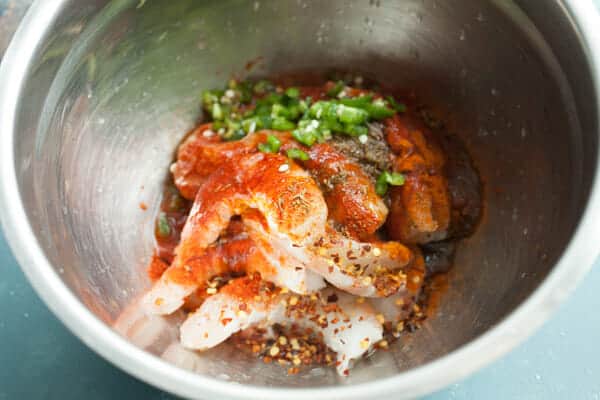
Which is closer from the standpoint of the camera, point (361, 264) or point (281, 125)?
point (361, 264)

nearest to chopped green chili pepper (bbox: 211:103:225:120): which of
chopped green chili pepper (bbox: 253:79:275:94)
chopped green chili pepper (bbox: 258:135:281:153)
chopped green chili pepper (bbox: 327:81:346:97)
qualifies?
chopped green chili pepper (bbox: 253:79:275:94)

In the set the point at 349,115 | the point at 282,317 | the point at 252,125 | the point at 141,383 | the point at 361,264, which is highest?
the point at 349,115

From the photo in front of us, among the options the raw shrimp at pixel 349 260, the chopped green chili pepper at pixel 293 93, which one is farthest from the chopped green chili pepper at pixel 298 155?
the chopped green chili pepper at pixel 293 93

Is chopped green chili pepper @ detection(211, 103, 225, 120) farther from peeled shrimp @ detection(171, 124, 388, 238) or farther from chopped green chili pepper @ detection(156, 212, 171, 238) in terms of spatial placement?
chopped green chili pepper @ detection(156, 212, 171, 238)

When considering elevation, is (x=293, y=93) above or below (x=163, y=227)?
above

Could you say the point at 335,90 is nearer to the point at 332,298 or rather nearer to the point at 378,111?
the point at 378,111

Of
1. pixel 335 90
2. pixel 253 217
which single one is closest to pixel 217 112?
pixel 335 90

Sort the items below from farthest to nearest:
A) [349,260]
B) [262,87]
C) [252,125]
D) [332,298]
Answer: [262,87] < [252,125] < [332,298] < [349,260]
